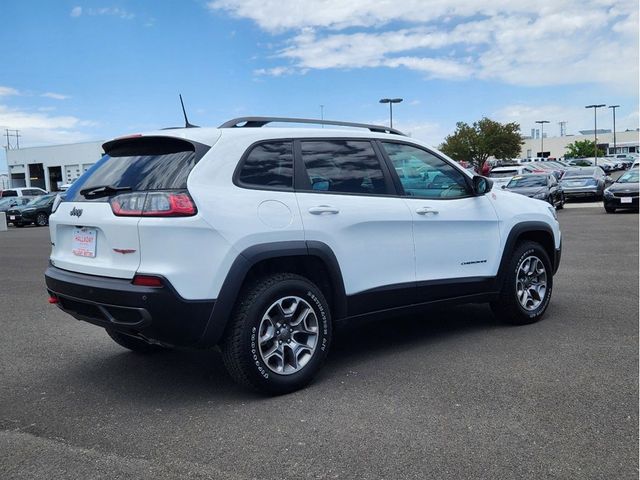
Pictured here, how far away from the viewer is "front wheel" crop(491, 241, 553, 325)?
569 cm

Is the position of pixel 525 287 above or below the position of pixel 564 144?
below

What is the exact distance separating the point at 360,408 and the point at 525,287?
2701mm

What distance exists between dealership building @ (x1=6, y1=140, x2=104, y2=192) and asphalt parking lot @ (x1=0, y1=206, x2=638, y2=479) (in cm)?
6815

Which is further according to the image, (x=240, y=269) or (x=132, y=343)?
(x=132, y=343)

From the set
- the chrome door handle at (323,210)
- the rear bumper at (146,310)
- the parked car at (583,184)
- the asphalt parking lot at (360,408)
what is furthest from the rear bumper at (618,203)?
the rear bumper at (146,310)

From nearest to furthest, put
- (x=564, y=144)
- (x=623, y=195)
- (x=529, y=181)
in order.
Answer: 1. (x=623, y=195)
2. (x=529, y=181)
3. (x=564, y=144)

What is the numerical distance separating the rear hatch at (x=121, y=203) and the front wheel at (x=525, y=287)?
3.16 meters

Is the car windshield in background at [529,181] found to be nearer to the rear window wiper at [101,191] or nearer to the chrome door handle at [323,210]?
the chrome door handle at [323,210]

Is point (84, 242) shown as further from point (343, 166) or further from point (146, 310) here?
point (343, 166)

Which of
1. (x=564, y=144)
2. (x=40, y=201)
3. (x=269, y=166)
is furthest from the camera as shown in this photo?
(x=564, y=144)

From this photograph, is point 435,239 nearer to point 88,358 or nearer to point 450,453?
point 450,453

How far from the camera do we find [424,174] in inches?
207

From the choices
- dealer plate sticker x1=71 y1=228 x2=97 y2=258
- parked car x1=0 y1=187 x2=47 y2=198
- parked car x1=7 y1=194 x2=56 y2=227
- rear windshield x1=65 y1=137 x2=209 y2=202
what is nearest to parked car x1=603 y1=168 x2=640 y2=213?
rear windshield x1=65 y1=137 x2=209 y2=202

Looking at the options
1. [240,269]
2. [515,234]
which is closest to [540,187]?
[515,234]
